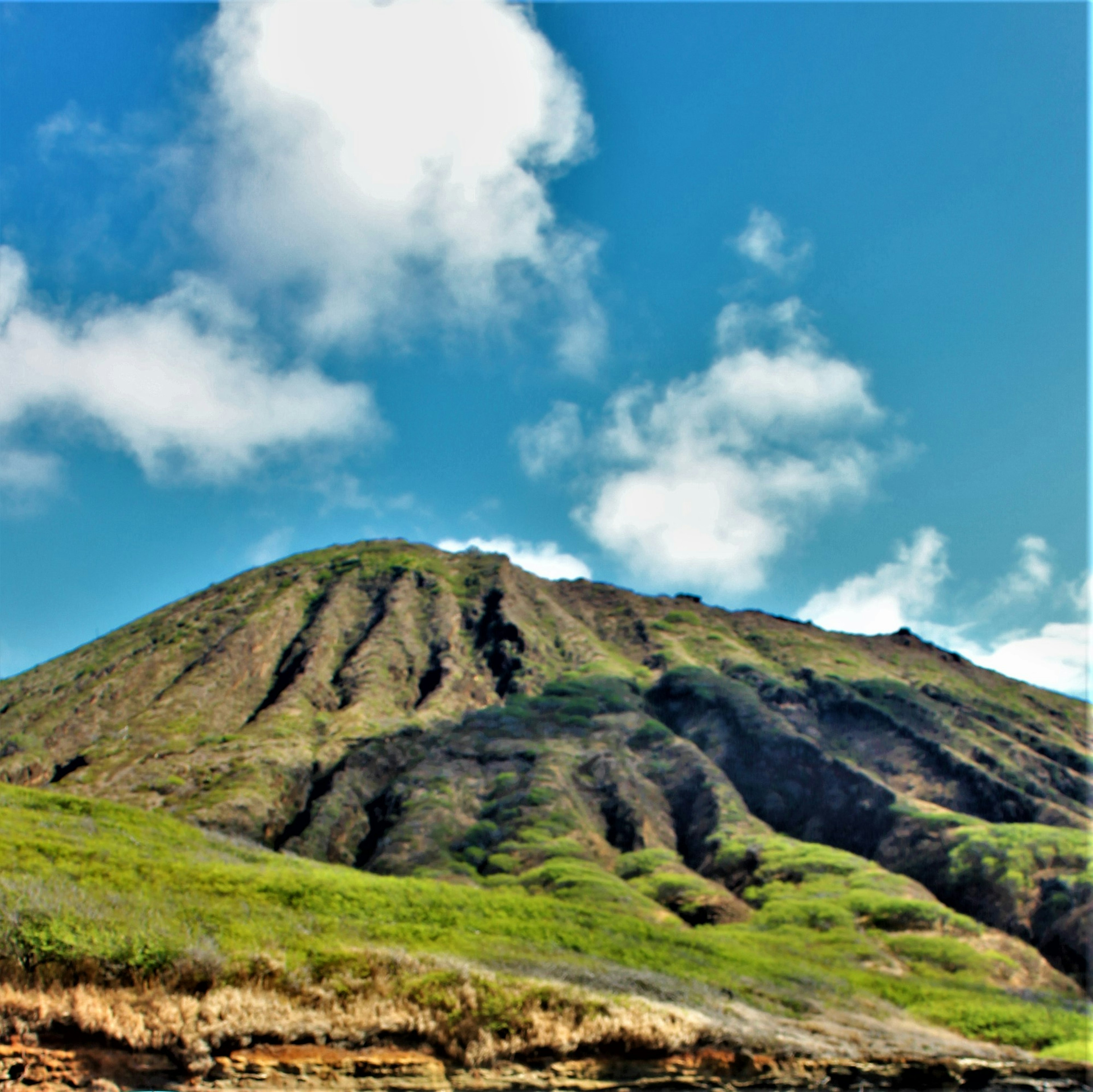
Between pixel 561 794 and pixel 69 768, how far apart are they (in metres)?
38.0

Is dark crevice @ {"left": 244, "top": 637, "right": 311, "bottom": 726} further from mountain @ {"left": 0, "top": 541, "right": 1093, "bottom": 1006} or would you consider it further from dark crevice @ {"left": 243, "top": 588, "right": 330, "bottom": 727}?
mountain @ {"left": 0, "top": 541, "right": 1093, "bottom": 1006}

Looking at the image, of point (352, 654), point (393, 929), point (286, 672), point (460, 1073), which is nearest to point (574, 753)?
point (352, 654)

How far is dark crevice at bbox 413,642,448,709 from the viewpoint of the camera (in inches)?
3078

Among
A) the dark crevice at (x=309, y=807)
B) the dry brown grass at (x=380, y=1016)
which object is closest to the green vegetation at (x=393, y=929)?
the dry brown grass at (x=380, y=1016)

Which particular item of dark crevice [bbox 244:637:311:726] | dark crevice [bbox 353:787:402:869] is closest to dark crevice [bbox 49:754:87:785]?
dark crevice [bbox 244:637:311:726]

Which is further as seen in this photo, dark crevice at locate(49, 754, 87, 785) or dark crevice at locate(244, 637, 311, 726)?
dark crevice at locate(244, 637, 311, 726)

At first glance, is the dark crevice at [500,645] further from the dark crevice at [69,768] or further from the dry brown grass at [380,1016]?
the dry brown grass at [380,1016]

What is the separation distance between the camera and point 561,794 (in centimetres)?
5912

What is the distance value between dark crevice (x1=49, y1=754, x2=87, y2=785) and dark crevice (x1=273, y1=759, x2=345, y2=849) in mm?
17041

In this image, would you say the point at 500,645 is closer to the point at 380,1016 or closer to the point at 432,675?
the point at 432,675

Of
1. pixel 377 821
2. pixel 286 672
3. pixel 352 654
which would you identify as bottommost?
pixel 377 821

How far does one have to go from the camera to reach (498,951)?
2766 cm

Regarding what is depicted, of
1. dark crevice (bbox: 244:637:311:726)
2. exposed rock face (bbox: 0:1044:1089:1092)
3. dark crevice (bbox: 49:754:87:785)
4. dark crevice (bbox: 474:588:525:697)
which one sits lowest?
exposed rock face (bbox: 0:1044:1089:1092)

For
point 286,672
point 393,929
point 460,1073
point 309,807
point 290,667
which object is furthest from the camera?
point 290,667
